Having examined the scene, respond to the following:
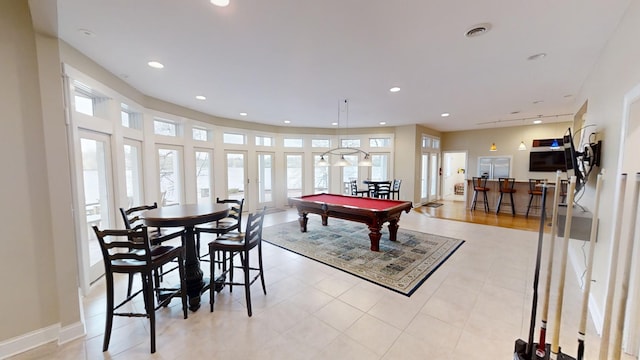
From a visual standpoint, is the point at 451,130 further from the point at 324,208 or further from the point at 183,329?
the point at 183,329

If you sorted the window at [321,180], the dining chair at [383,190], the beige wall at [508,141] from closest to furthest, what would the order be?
the dining chair at [383,190] → the beige wall at [508,141] → the window at [321,180]

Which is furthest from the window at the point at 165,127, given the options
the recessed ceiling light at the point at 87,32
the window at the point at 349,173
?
the window at the point at 349,173

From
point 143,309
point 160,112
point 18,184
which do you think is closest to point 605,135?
point 143,309

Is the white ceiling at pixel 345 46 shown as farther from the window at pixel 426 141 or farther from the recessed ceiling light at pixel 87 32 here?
the window at pixel 426 141

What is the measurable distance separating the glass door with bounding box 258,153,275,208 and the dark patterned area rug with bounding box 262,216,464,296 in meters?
2.40

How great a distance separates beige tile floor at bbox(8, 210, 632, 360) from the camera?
205 cm

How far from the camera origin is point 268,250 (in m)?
4.35

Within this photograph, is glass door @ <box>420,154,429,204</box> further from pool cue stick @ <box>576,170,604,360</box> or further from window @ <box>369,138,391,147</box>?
pool cue stick @ <box>576,170,604,360</box>

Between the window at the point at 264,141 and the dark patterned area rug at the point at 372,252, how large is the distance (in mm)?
3205

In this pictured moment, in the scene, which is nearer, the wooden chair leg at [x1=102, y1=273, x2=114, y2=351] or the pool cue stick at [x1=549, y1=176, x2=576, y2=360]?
the pool cue stick at [x1=549, y1=176, x2=576, y2=360]

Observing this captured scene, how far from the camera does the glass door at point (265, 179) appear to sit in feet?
26.3

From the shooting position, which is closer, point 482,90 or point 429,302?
point 429,302

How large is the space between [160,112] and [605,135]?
6.71 metres

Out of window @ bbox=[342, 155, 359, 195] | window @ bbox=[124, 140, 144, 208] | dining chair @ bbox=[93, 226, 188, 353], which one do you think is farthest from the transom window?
dining chair @ bbox=[93, 226, 188, 353]
